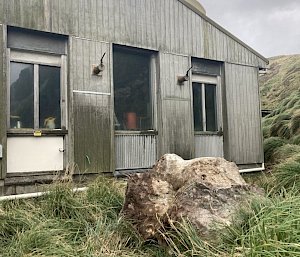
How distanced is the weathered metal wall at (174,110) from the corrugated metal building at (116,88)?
0.08 ft

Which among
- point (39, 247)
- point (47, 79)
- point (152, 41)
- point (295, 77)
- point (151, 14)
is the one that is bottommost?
point (39, 247)

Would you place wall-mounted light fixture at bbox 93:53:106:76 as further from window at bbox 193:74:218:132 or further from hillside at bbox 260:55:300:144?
hillside at bbox 260:55:300:144

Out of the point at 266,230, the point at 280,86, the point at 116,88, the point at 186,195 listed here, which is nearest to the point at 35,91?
the point at 116,88

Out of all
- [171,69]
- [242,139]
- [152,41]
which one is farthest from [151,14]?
[242,139]

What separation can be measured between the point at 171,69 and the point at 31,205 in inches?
201

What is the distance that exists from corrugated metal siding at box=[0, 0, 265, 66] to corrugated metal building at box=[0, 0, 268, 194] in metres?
0.02

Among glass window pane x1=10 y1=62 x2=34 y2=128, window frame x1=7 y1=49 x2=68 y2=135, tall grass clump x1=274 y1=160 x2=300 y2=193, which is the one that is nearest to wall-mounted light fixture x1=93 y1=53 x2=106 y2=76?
window frame x1=7 y1=49 x2=68 y2=135

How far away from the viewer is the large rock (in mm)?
3615

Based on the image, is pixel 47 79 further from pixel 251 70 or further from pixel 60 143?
pixel 251 70

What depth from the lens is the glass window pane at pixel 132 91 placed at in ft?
27.1

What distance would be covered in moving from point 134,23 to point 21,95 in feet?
9.90

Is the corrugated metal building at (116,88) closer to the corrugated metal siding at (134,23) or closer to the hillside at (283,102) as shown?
the corrugated metal siding at (134,23)

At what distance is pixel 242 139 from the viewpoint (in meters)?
10.3

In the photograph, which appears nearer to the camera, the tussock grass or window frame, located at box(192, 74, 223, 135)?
the tussock grass
